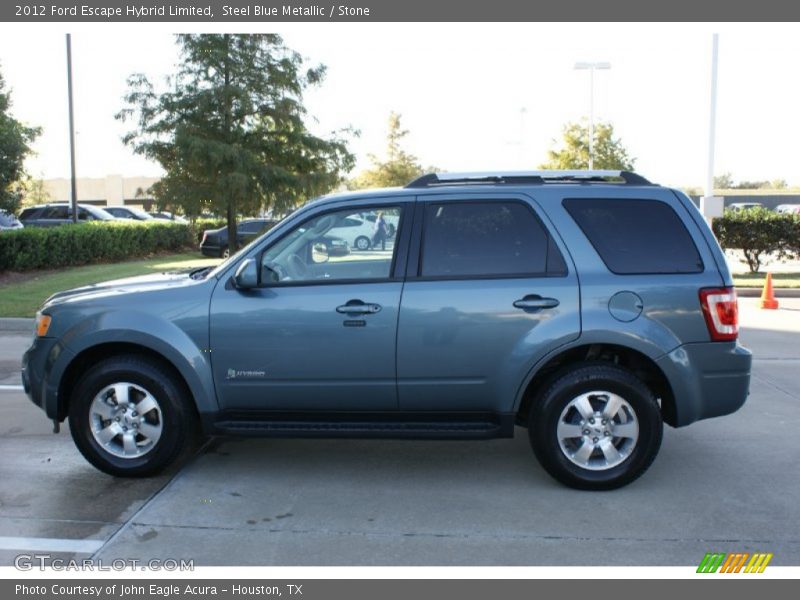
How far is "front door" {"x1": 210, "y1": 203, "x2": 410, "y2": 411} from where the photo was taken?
4.86m

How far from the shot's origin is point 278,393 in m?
4.96

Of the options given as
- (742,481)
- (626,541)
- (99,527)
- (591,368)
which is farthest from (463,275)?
(99,527)

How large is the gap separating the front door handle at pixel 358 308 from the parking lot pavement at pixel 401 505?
1155 mm

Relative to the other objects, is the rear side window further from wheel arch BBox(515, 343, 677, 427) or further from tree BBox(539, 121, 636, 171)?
tree BBox(539, 121, 636, 171)

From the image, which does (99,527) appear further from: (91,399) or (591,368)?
(591,368)

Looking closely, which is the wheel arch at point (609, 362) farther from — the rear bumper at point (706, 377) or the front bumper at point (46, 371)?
the front bumper at point (46, 371)

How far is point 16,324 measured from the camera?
11539 millimetres

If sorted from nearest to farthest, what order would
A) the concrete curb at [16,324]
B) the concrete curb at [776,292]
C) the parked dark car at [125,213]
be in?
1. the concrete curb at [16,324]
2. the concrete curb at [776,292]
3. the parked dark car at [125,213]

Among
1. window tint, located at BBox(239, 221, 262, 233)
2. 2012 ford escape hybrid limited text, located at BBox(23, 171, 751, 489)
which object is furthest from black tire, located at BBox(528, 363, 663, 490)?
window tint, located at BBox(239, 221, 262, 233)

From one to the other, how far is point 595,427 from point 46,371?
3609mm

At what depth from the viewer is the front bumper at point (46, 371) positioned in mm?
5086

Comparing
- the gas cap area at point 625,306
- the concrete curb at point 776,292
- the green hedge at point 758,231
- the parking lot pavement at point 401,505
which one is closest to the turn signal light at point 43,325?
the parking lot pavement at point 401,505

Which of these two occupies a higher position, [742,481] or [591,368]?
[591,368]

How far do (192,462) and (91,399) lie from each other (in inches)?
34.1
